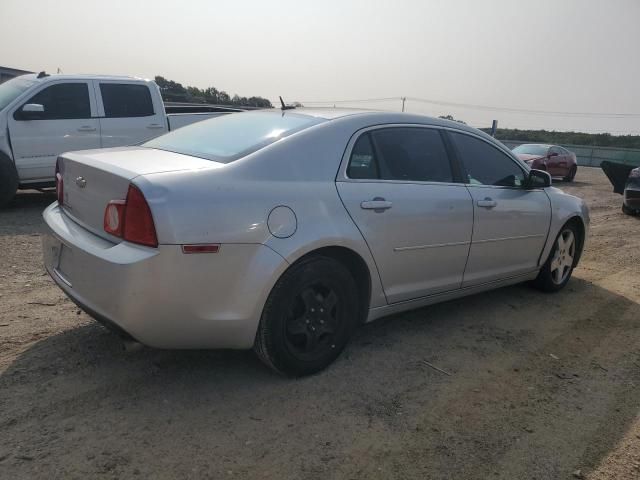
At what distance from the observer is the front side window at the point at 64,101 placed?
26.2 feet

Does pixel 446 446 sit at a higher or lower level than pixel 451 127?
lower

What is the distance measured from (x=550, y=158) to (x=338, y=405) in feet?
60.9

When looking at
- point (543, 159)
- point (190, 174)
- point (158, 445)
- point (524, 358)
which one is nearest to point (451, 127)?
point (524, 358)

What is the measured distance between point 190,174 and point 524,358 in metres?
2.65

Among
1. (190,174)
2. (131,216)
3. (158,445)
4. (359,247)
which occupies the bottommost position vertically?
(158,445)

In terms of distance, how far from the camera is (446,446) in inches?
106

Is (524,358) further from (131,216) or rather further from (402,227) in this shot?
(131,216)

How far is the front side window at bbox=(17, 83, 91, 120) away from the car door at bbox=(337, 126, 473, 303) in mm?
6340

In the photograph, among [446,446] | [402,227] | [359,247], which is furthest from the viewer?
[402,227]

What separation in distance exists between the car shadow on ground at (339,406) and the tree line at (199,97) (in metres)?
12.1

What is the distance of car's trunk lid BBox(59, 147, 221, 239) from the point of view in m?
2.82

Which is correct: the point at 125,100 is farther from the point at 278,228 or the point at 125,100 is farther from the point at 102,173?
the point at 278,228

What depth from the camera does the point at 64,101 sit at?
8180 mm

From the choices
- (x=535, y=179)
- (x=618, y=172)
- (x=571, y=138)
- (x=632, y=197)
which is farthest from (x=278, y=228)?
(x=571, y=138)
